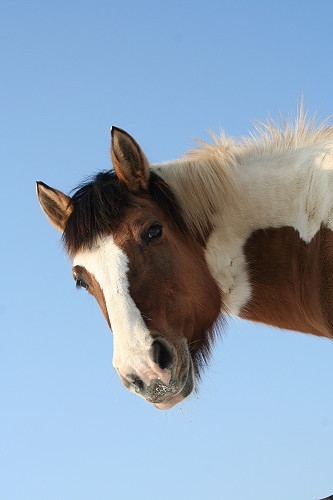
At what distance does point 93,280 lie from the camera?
6402 mm

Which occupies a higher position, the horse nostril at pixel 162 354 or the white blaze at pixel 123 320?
the white blaze at pixel 123 320

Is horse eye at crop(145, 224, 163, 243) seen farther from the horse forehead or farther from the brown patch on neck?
the brown patch on neck

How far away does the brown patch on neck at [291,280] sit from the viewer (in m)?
6.19

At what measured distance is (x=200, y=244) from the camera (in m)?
6.86

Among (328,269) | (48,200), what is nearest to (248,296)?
(328,269)

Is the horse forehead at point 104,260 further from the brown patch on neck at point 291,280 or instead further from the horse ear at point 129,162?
the brown patch on neck at point 291,280

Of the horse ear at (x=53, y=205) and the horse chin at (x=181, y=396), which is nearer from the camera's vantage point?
the horse chin at (x=181, y=396)

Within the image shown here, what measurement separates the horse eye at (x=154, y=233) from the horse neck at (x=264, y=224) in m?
0.40

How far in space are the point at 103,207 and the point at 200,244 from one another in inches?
37.9

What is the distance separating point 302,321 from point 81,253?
6.70ft

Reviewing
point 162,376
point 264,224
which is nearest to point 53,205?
Answer: point 264,224

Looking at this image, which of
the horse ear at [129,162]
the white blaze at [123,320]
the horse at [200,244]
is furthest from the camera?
the horse ear at [129,162]

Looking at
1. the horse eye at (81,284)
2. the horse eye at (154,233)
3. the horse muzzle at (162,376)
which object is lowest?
the horse muzzle at (162,376)

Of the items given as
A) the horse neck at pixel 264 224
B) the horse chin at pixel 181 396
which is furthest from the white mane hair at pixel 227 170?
the horse chin at pixel 181 396
